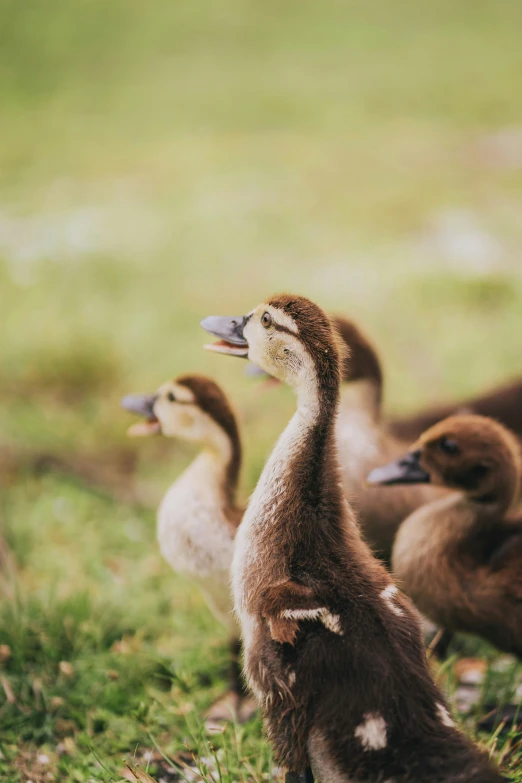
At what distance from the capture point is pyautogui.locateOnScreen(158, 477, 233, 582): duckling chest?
2.91 m

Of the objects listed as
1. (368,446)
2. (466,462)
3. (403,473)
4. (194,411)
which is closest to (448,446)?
(466,462)

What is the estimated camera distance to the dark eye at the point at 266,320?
2439mm

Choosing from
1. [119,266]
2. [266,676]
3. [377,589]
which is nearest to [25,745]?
[266,676]

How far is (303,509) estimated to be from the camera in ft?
7.36

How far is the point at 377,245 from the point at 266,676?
22.3ft

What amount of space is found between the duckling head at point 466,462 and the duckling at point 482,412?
0.91 metres

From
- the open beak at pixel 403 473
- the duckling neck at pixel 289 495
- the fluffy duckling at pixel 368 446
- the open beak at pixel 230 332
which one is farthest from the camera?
the fluffy duckling at pixel 368 446

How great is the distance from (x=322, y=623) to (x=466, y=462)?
3.94 feet

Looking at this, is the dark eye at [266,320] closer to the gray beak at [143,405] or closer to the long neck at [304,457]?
the long neck at [304,457]

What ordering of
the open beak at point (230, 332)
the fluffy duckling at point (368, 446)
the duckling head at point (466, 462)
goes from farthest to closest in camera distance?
the fluffy duckling at point (368, 446) < the duckling head at point (466, 462) < the open beak at point (230, 332)

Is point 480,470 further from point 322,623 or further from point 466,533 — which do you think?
point 322,623

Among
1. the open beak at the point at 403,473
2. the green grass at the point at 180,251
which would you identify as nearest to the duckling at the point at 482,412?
the green grass at the point at 180,251

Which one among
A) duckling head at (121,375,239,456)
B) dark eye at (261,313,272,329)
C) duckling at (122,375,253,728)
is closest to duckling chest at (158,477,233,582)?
duckling at (122,375,253,728)

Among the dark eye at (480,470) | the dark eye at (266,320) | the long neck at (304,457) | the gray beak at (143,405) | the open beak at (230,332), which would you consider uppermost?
the dark eye at (266,320)
